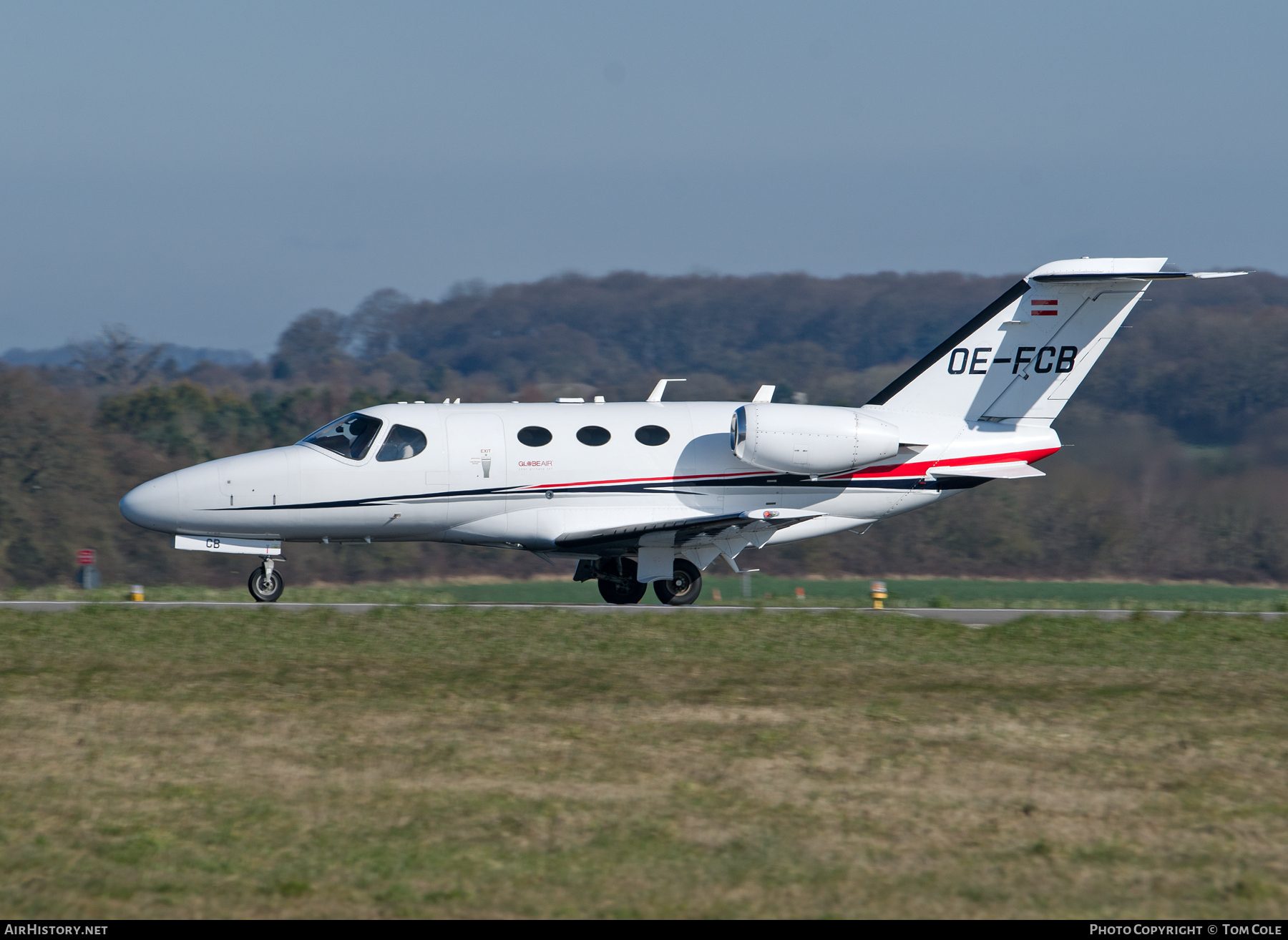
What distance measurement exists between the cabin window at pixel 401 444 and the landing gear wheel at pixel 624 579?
3486 mm

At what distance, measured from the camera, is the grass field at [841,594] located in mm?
19844

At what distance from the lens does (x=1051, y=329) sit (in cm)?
1983

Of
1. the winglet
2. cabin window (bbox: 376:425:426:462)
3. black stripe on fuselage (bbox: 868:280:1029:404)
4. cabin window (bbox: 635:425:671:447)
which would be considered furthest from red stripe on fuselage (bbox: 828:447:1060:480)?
cabin window (bbox: 376:425:426:462)

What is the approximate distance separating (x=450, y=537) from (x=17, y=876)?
40.3 ft

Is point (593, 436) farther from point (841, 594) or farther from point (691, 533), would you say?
point (841, 594)

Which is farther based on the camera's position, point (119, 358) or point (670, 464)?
point (119, 358)

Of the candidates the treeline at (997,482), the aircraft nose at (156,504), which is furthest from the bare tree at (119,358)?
the aircraft nose at (156,504)

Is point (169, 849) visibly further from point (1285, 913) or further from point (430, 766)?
point (1285, 913)

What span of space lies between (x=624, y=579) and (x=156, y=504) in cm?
688

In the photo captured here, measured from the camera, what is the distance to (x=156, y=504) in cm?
1866

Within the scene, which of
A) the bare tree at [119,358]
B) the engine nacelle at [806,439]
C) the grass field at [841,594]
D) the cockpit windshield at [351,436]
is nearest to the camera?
the engine nacelle at [806,439]

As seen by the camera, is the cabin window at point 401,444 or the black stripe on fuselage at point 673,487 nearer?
the black stripe on fuselage at point 673,487

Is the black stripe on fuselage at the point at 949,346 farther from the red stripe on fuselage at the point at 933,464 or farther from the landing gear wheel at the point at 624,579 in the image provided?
the landing gear wheel at the point at 624,579

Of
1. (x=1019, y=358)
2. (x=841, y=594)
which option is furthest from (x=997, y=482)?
(x=1019, y=358)
